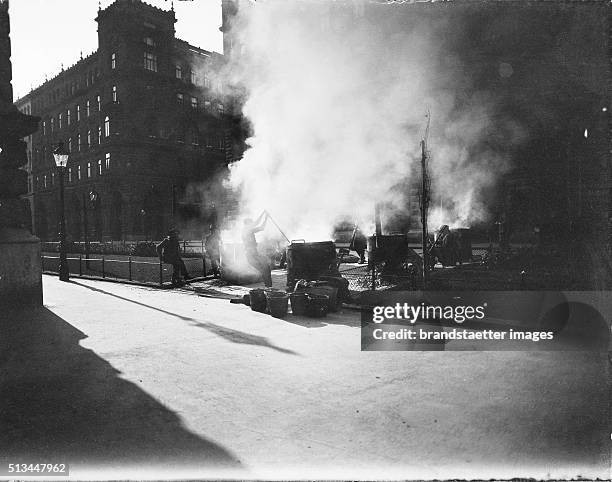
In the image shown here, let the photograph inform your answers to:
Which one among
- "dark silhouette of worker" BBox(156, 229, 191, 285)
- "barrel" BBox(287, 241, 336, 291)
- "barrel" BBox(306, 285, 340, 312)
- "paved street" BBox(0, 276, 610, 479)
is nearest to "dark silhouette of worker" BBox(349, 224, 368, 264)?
"barrel" BBox(287, 241, 336, 291)

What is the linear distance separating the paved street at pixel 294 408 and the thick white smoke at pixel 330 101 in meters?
8.92

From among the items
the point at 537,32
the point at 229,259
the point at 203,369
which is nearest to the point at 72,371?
the point at 203,369

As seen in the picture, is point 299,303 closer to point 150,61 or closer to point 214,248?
point 214,248

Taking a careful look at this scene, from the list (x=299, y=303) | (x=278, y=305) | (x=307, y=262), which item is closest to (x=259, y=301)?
(x=278, y=305)

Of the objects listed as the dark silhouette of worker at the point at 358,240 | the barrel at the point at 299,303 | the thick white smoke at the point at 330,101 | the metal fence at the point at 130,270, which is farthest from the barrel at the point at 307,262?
the dark silhouette of worker at the point at 358,240

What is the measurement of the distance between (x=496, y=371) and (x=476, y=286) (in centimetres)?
588

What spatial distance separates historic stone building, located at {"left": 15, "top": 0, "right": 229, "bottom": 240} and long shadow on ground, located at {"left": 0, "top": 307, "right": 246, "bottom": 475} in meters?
33.9

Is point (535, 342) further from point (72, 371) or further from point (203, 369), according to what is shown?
point (72, 371)

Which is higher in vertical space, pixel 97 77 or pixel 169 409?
pixel 97 77

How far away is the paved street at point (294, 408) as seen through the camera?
3.18m

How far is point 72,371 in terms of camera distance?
5254 millimetres

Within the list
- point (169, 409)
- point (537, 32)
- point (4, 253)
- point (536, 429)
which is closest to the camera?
point (536, 429)

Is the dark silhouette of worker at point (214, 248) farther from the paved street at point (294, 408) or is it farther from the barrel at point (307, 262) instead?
the paved street at point (294, 408)

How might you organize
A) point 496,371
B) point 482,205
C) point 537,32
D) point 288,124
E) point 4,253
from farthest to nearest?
point 482,205
point 288,124
point 537,32
point 4,253
point 496,371
